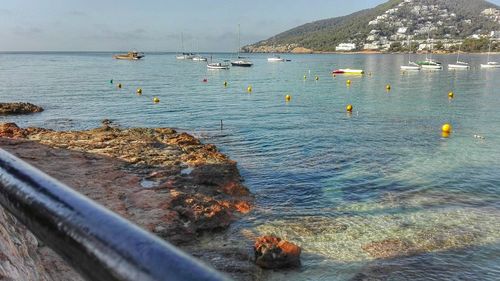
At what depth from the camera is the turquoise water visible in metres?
11.1

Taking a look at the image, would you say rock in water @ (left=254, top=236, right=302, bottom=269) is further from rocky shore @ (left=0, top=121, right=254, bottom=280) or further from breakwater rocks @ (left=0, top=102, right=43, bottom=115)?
breakwater rocks @ (left=0, top=102, right=43, bottom=115)

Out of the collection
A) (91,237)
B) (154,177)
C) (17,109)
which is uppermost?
(91,237)

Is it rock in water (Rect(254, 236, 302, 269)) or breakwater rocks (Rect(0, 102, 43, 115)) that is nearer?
rock in water (Rect(254, 236, 302, 269))

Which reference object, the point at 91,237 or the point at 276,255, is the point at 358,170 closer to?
the point at 276,255

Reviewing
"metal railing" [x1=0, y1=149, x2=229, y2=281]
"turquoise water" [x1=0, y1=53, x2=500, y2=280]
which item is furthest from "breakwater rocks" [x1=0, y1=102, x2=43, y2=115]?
"metal railing" [x1=0, y1=149, x2=229, y2=281]

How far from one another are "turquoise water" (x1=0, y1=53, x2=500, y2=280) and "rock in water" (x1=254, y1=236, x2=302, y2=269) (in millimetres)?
274

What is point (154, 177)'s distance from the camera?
662 inches

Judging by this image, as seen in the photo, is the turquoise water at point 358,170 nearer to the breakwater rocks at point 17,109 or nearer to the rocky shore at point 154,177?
the rocky shore at point 154,177

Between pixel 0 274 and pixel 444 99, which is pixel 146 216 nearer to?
pixel 0 274

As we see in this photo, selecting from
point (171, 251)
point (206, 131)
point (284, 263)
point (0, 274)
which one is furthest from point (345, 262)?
point (206, 131)

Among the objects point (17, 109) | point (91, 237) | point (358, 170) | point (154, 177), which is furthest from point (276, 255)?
point (17, 109)

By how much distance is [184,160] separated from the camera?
19250 mm

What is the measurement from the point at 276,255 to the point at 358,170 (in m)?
10.2

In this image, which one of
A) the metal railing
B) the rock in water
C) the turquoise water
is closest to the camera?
the metal railing
